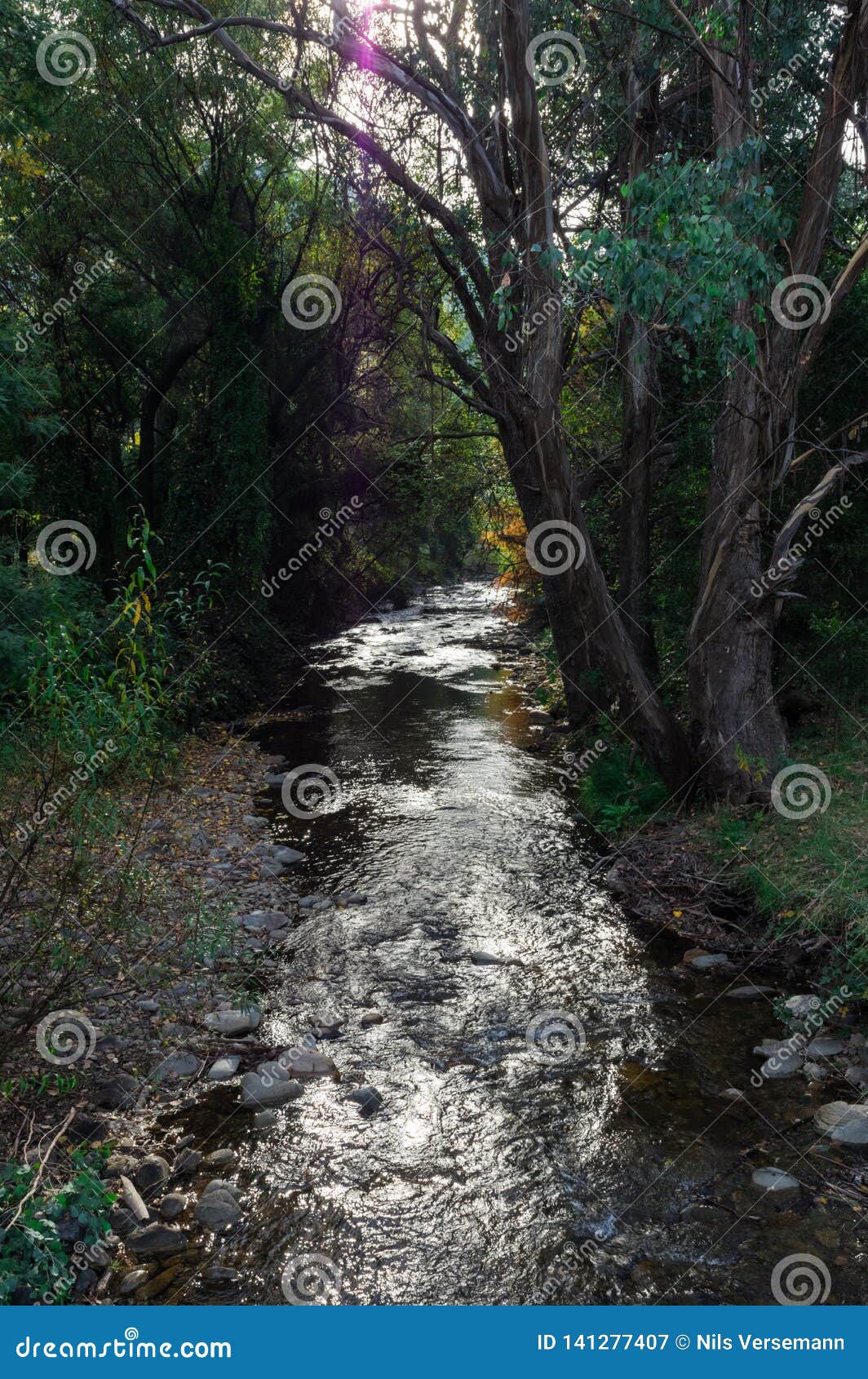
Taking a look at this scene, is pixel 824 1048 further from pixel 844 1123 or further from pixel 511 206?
pixel 511 206

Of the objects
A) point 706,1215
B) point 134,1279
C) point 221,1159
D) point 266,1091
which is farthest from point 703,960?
point 134,1279

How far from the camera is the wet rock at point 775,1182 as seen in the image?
3.89 meters

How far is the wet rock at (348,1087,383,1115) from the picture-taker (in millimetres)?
4469

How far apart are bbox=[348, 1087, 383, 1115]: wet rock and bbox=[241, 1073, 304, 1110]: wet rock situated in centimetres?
28

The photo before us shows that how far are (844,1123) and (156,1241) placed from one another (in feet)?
10.2

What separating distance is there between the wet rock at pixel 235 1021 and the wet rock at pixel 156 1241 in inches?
59.3

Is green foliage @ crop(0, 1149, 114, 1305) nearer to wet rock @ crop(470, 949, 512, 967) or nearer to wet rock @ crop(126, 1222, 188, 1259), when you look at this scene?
wet rock @ crop(126, 1222, 188, 1259)

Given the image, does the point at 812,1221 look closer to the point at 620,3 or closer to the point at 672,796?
the point at 672,796

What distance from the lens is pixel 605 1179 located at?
13.1 feet

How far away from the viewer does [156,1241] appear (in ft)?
11.7

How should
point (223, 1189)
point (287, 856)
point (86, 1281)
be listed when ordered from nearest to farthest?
point (86, 1281), point (223, 1189), point (287, 856)

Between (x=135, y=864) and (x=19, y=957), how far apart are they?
86 centimetres

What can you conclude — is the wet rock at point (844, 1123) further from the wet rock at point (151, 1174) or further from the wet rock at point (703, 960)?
the wet rock at point (151, 1174)

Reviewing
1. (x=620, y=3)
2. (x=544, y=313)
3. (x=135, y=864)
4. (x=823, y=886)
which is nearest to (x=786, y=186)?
(x=620, y=3)
